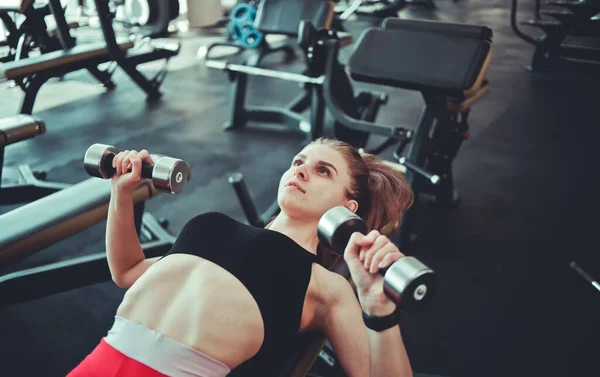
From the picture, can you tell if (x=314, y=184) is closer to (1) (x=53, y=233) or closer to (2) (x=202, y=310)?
(2) (x=202, y=310)

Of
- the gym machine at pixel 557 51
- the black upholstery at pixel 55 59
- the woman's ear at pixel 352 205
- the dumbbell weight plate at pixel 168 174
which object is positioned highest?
the dumbbell weight plate at pixel 168 174

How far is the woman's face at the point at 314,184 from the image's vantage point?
42.9 inches

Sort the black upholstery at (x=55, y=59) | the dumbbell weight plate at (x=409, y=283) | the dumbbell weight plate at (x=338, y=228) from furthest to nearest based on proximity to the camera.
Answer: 1. the black upholstery at (x=55, y=59)
2. the dumbbell weight plate at (x=338, y=228)
3. the dumbbell weight plate at (x=409, y=283)

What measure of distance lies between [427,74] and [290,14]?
187cm

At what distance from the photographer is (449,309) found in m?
1.80

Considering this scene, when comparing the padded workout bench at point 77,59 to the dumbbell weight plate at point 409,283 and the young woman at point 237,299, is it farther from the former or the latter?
the dumbbell weight plate at point 409,283

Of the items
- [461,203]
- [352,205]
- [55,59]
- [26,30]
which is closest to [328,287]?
[352,205]

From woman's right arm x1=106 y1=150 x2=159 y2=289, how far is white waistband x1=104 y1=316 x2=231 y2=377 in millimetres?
243

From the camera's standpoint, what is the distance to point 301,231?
1.12m

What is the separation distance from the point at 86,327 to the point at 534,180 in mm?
2348

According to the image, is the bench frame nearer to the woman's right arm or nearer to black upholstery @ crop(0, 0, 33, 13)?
the woman's right arm

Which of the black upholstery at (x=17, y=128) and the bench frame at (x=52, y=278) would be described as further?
the black upholstery at (x=17, y=128)

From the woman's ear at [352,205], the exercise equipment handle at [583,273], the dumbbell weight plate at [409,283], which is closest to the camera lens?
the dumbbell weight plate at [409,283]

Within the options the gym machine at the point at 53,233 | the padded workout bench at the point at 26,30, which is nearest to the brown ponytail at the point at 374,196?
the gym machine at the point at 53,233
